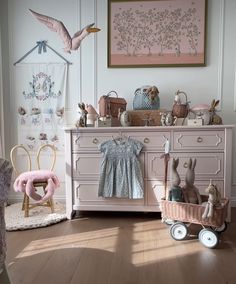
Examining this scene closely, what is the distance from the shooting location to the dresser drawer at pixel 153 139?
3010 millimetres

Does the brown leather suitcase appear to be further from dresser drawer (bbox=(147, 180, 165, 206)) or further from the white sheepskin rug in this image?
the white sheepskin rug

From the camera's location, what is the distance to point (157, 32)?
3.49 m

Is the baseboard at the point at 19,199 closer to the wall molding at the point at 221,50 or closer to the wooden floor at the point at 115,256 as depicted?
the wooden floor at the point at 115,256

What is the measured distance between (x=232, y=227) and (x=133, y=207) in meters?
0.92

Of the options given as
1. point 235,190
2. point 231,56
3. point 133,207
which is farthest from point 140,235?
point 231,56

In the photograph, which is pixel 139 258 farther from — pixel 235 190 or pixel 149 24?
pixel 149 24

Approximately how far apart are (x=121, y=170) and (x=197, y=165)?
2.39 feet

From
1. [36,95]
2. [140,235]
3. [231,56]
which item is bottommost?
[140,235]

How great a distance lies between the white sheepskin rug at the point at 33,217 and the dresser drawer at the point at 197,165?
39.6 inches

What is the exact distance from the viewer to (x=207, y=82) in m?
3.52

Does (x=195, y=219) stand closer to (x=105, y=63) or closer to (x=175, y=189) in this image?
(x=175, y=189)

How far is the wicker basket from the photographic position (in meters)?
2.46

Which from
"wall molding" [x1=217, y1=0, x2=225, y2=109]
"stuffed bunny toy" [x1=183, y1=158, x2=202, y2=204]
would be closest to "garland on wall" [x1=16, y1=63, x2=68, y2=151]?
"stuffed bunny toy" [x1=183, y1=158, x2=202, y2=204]

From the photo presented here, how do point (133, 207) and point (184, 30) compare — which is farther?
point (184, 30)
